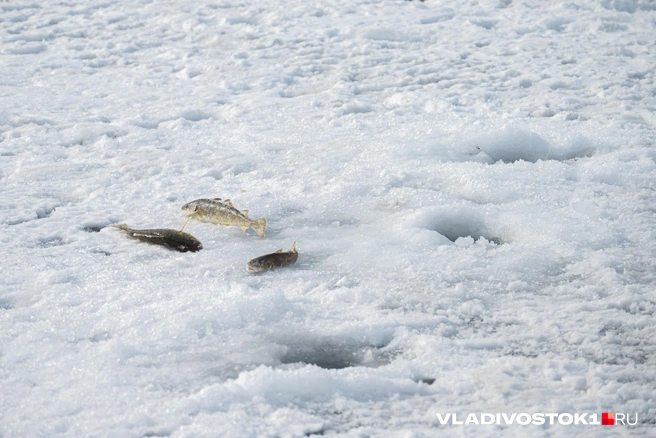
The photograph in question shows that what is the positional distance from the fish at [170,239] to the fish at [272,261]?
0.46 metres

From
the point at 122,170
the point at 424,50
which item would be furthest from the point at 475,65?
the point at 122,170

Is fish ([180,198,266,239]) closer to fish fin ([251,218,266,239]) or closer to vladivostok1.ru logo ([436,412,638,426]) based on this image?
fish fin ([251,218,266,239])

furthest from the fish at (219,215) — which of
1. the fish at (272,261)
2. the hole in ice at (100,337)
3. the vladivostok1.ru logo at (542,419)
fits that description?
the vladivostok1.ru logo at (542,419)

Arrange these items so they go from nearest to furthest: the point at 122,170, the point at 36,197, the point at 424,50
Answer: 1. the point at 36,197
2. the point at 122,170
3. the point at 424,50

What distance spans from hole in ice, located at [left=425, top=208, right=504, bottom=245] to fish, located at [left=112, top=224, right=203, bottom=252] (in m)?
1.44

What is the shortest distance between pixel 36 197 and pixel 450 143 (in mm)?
3128

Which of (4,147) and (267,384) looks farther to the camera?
(4,147)

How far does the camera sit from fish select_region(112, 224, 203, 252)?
361 centimetres

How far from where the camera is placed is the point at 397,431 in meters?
2.32

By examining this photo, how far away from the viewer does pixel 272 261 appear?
3357 mm

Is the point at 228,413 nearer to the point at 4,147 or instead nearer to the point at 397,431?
the point at 397,431

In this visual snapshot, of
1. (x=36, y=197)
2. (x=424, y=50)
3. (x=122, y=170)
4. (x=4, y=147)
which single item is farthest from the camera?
(x=424, y=50)

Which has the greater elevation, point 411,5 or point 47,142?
point 411,5

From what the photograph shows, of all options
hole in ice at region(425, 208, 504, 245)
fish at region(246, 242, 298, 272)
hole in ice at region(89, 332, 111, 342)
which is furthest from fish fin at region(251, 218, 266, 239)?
hole in ice at region(89, 332, 111, 342)
